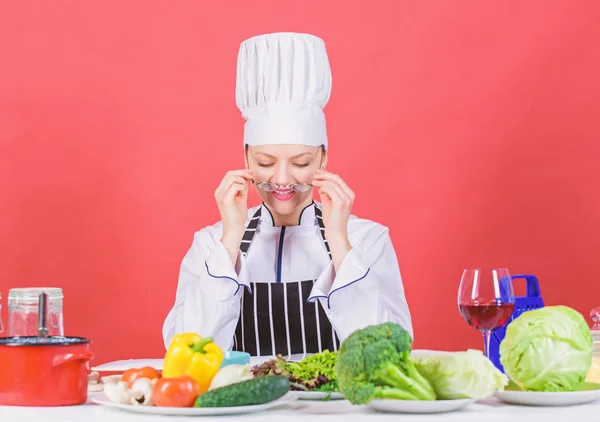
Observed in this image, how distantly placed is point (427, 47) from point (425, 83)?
0.15 m

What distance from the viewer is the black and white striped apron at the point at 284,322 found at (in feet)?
10.0

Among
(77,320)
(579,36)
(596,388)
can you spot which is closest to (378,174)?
(579,36)

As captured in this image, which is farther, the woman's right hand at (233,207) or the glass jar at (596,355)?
the woman's right hand at (233,207)

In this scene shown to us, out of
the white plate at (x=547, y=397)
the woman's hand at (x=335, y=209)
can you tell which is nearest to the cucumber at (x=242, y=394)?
the white plate at (x=547, y=397)

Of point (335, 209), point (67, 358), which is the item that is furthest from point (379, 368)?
point (335, 209)

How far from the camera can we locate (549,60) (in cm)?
386

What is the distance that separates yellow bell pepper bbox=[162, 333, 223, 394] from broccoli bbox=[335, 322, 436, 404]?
→ 0.25 metres

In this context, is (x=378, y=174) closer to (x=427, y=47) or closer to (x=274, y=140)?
(x=427, y=47)

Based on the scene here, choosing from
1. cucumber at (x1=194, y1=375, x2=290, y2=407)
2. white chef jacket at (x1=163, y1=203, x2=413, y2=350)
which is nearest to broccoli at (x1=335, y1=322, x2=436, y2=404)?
cucumber at (x1=194, y1=375, x2=290, y2=407)

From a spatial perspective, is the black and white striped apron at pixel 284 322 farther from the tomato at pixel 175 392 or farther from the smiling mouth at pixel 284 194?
the tomato at pixel 175 392

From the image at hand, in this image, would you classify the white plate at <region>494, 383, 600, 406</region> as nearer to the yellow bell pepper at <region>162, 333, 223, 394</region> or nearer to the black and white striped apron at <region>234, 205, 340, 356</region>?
the yellow bell pepper at <region>162, 333, 223, 394</region>

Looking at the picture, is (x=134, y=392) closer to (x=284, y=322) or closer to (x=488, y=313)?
(x=488, y=313)

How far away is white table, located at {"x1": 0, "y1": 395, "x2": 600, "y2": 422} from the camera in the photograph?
1.51 meters

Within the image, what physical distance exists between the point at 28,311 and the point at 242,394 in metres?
1.04
